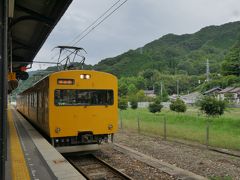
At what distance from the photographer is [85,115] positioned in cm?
967

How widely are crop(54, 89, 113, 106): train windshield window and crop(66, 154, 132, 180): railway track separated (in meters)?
1.79

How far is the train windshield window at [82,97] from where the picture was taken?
9.48 metres

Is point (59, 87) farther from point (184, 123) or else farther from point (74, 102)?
point (184, 123)

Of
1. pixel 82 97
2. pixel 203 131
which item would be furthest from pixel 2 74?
pixel 203 131

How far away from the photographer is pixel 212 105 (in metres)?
19.7

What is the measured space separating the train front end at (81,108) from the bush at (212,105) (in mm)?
10966

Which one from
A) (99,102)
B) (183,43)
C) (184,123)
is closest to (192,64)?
(183,43)

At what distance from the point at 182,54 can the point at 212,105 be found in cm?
12716

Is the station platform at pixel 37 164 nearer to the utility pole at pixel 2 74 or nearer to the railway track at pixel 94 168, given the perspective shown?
the railway track at pixel 94 168

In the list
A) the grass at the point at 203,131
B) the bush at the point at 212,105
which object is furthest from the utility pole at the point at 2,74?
the bush at the point at 212,105

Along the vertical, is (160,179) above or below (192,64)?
below

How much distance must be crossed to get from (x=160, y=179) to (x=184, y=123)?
15.0m

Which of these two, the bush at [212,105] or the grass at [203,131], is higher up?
the bush at [212,105]

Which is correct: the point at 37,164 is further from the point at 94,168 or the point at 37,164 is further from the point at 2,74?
the point at 2,74
